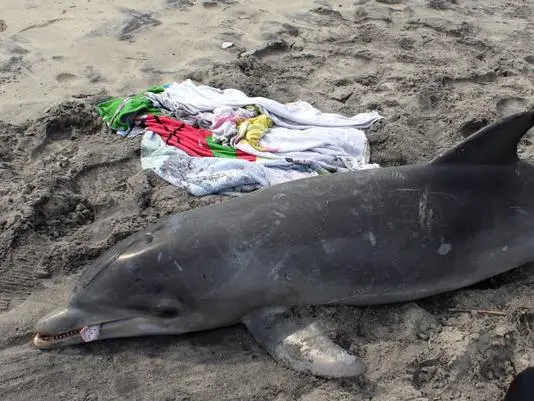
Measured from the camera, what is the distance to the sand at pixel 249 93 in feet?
13.3

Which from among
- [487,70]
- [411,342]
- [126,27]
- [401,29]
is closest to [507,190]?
[411,342]

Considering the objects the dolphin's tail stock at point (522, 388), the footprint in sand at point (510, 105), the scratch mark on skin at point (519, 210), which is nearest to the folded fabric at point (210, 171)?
the scratch mark on skin at point (519, 210)

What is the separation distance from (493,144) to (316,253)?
5.08 ft

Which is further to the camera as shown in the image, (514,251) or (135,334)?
(514,251)

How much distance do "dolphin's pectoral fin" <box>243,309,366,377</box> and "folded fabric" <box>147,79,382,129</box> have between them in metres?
2.76

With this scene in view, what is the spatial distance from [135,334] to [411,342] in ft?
6.03

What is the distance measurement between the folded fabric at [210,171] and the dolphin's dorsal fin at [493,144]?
159 centimetres

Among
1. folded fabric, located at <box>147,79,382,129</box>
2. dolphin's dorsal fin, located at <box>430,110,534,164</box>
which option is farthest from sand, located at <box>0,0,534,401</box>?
dolphin's dorsal fin, located at <box>430,110,534,164</box>

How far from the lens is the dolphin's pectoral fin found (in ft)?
13.0

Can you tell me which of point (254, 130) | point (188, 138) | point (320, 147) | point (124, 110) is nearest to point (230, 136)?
point (254, 130)

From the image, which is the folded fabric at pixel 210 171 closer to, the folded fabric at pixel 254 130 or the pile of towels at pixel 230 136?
the pile of towels at pixel 230 136

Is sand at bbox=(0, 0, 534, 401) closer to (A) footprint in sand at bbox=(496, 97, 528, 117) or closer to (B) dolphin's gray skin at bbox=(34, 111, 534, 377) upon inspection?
(A) footprint in sand at bbox=(496, 97, 528, 117)

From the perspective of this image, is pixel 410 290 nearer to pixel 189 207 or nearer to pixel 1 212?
pixel 189 207

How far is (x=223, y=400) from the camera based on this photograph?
12.8 feet
